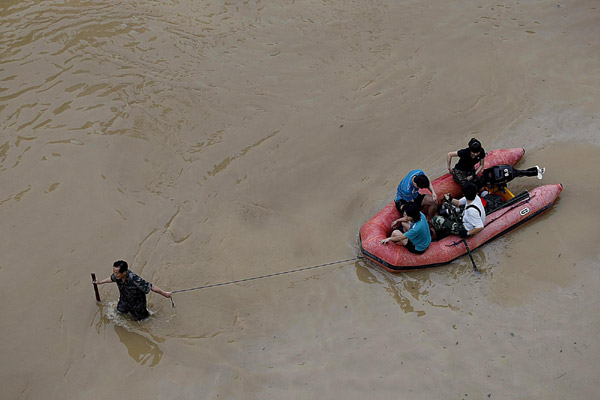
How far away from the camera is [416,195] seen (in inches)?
302

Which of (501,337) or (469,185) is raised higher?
(469,185)

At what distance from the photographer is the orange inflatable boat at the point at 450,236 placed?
7348 millimetres

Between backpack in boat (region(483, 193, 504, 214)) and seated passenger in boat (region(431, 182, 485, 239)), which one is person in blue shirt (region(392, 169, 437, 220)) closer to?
seated passenger in boat (region(431, 182, 485, 239))

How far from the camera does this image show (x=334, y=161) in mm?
9086

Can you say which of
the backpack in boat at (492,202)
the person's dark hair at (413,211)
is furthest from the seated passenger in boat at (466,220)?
the person's dark hair at (413,211)

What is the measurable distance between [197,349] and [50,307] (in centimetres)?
208

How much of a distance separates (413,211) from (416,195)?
29.6 inches

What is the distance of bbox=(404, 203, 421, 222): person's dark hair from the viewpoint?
275 inches

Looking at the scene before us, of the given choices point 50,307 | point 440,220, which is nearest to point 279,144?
point 440,220

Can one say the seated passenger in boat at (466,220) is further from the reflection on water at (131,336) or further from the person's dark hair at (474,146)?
the reflection on water at (131,336)

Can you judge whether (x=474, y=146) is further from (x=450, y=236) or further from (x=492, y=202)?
(x=450, y=236)

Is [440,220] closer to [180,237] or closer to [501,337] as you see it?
[501,337]

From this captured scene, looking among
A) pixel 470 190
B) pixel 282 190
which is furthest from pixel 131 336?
pixel 470 190

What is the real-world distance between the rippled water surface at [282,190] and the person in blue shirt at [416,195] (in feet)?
2.56
